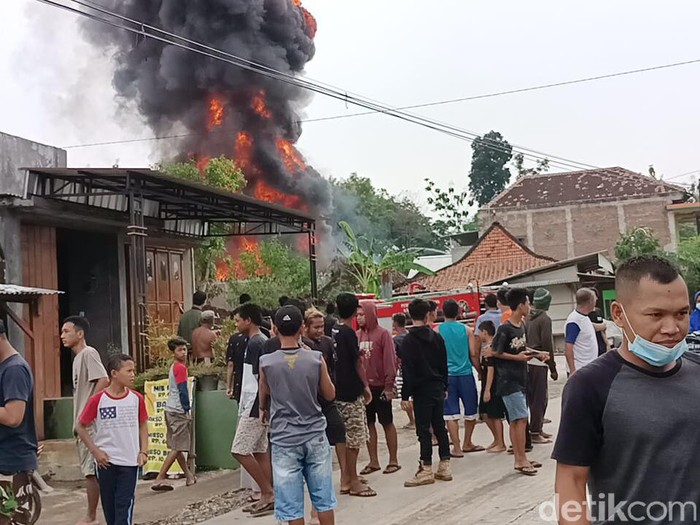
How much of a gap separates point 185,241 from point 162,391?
7.38 m

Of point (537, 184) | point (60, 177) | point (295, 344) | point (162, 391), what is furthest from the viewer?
point (537, 184)

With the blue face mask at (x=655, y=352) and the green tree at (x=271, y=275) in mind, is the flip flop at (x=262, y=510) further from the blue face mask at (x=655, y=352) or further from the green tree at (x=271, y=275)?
the green tree at (x=271, y=275)

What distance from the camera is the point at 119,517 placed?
18.0ft

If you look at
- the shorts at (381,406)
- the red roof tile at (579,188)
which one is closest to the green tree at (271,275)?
the shorts at (381,406)

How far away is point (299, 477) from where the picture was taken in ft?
18.8

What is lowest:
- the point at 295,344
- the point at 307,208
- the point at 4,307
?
the point at 295,344

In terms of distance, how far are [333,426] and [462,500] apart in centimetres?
138

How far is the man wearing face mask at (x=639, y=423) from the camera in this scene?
2.65m

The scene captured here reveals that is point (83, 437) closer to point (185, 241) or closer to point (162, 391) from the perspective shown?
point (162, 391)

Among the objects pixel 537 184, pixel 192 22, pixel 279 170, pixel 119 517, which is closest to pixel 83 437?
pixel 119 517

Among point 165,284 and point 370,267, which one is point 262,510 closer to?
point 165,284

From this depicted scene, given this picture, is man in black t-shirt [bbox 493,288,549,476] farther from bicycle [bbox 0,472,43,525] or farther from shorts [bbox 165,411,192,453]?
bicycle [bbox 0,472,43,525]

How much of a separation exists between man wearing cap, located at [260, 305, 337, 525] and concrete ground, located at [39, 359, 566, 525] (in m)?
1.35

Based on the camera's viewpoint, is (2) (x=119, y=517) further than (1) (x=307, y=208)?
No
